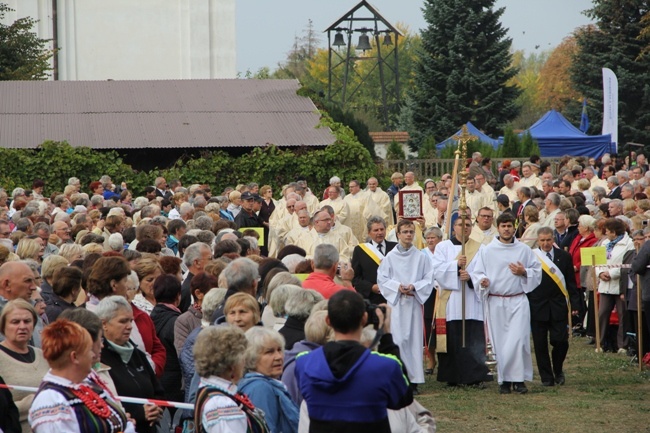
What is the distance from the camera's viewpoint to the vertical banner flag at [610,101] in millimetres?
39000

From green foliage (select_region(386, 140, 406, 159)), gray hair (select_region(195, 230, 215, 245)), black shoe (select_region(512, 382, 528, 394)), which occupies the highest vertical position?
green foliage (select_region(386, 140, 406, 159))

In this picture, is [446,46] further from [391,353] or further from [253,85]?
[391,353]

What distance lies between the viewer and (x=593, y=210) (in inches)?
707

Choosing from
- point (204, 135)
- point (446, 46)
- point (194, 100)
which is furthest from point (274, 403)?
point (446, 46)

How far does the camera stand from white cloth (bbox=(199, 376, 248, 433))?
5520 millimetres

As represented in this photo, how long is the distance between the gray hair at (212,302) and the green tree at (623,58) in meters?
44.5

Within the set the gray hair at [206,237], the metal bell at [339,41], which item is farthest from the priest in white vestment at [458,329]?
the metal bell at [339,41]

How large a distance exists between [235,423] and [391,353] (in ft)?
3.62

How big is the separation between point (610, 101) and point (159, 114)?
53.1 ft

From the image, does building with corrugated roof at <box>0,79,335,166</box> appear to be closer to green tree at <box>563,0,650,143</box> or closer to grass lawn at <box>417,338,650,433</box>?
grass lawn at <box>417,338,650,433</box>

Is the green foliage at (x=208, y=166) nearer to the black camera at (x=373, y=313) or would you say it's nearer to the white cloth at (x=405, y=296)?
the white cloth at (x=405, y=296)

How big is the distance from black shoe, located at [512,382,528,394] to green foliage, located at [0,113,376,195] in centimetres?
1763

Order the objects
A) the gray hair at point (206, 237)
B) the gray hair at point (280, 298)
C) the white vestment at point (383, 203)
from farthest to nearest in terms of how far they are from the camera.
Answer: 1. the white vestment at point (383, 203)
2. the gray hair at point (206, 237)
3. the gray hair at point (280, 298)

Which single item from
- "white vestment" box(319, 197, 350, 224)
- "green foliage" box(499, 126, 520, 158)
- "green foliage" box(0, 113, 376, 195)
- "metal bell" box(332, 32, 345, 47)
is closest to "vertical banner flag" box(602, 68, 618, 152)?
"green foliage" box(499, 126, 520, 158)
